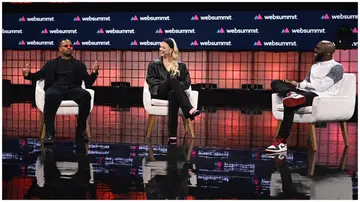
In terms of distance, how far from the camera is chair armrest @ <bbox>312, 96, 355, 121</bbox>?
18.6 ft

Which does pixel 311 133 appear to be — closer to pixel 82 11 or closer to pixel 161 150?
pixel 161 150

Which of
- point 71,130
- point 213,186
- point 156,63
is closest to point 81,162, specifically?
point 213,186


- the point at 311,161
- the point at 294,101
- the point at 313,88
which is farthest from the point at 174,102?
the point at 311,161

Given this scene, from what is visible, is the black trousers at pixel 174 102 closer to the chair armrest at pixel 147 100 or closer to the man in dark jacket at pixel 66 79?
the chair armrest at pixel 147 100

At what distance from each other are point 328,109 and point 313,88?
25 cm

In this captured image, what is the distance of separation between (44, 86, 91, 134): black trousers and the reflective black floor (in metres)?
0.35

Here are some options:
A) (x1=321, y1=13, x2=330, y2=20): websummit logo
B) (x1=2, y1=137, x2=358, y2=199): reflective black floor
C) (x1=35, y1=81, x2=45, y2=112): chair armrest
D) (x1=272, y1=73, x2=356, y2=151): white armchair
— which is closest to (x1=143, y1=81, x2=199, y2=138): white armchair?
(x1=2, y1=137, x2=358, y2=199): reflective black floor

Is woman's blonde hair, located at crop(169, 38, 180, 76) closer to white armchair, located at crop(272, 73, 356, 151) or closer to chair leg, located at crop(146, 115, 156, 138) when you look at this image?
chair leg, located at crop(146, 115, 156, 138)

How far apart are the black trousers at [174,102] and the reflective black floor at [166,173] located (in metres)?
0.33

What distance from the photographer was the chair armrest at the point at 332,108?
18.6 feet

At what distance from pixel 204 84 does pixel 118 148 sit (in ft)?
27.0

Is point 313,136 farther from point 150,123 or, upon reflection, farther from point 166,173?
point 166,173

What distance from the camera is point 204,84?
1389 centimetres

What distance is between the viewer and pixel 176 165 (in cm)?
471
